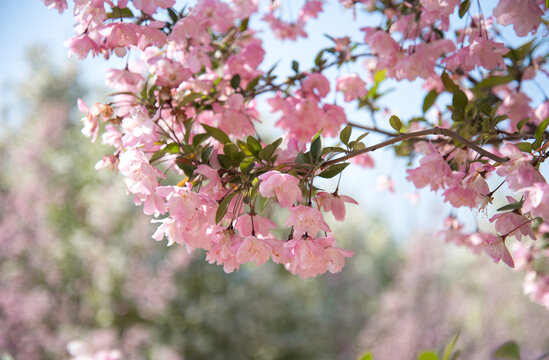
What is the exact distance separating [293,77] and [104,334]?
9.15ft

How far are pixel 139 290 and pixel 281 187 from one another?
329 cm

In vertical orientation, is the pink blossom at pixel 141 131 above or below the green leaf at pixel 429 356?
above

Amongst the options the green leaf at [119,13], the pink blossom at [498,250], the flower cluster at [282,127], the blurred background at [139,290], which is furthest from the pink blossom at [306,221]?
the blurred background at [139,290]

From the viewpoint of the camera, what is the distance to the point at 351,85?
3.24ft

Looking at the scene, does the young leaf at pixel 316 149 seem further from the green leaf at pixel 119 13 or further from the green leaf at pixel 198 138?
the green leaf at pixel 119 13

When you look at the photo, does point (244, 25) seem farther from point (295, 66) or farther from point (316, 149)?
point (316, 149)

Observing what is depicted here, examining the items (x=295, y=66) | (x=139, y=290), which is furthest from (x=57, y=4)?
(x=139, y=290)

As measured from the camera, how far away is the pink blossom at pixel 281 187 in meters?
0.53

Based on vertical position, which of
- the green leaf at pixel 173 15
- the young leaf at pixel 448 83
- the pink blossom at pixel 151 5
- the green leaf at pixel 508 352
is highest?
the green leaf at pixel 173 15

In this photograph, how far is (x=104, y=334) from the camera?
3.07 meters

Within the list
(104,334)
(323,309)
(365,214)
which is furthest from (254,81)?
(365,214)

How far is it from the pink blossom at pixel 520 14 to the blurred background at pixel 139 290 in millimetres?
3000

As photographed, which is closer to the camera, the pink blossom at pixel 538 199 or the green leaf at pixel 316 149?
the pink blossom at pixel 538 199

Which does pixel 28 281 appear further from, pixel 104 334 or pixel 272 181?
pixel 272 181
